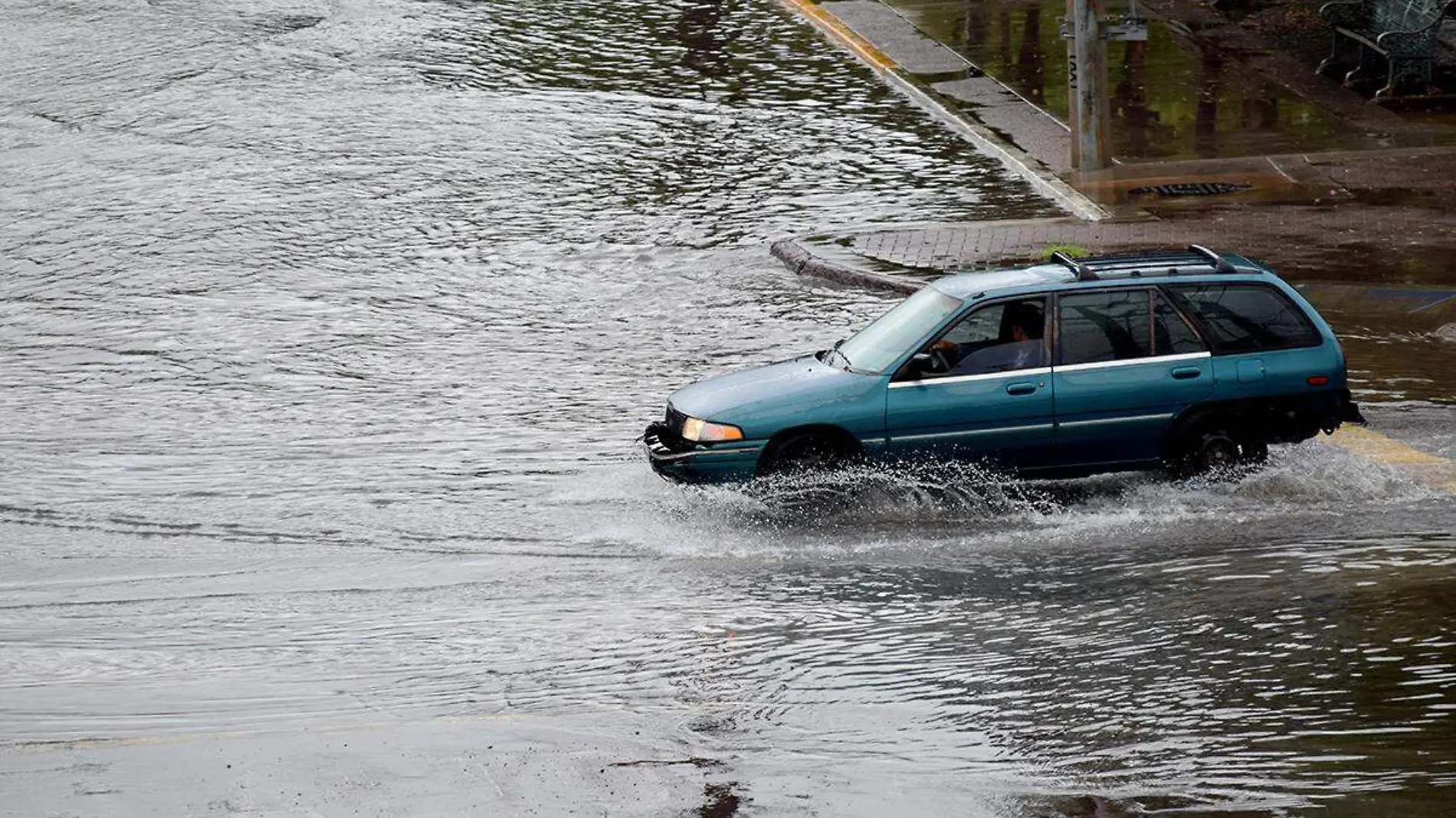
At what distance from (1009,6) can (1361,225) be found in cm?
1273

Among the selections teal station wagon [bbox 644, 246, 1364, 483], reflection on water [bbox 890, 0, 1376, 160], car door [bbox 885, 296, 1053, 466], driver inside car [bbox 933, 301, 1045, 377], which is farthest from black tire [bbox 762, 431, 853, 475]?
reflection on water [bbox 890, 0, 1376, 160]

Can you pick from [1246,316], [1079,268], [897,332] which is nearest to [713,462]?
[897,332]

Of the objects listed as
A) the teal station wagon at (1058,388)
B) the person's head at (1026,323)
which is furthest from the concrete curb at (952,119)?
the person's head at (1026,323)

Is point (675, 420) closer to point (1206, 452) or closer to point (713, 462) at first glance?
point (713, 462)

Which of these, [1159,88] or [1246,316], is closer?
[1246,316]

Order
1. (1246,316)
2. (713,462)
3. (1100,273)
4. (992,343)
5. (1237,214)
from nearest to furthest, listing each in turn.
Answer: (713,462), (992,343), (1246,316), (1100,273), (1237,214)

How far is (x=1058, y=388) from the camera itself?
445 inches

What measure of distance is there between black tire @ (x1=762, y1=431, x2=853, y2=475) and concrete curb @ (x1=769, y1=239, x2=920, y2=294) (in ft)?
17.8

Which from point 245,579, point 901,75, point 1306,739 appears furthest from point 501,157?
point 1306,739

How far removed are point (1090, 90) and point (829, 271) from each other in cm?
450

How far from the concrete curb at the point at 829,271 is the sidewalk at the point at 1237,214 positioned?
2 centimetres

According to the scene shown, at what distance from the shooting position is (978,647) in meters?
9.18

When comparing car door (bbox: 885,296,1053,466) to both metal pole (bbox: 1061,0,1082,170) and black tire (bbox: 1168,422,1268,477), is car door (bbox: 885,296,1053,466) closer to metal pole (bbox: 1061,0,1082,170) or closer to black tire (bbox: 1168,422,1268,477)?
black tire (bbox: 1168,422,1268,477)

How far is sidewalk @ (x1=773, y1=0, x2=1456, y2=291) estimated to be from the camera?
56.1ft
